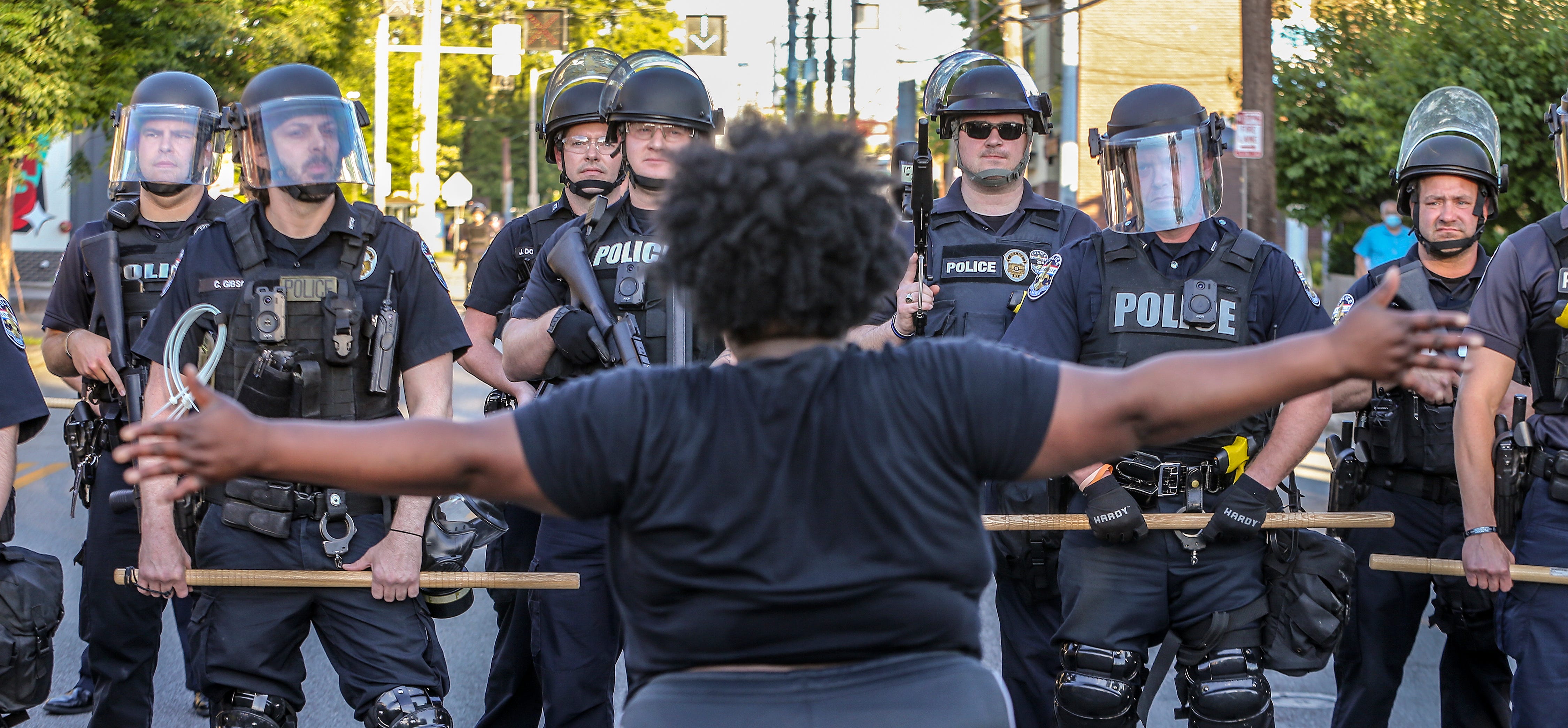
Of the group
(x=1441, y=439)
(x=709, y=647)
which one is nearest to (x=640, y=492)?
(x=709, y=647)

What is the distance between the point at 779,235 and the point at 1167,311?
224 cm

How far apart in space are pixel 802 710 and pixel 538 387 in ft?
9.68

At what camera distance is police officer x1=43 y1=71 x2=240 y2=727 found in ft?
17.8

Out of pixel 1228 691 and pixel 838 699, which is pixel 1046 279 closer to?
pixel 1228 691

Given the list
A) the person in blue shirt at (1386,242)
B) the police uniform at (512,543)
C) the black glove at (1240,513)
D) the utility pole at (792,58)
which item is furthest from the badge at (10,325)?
the utility pole at (792,58)

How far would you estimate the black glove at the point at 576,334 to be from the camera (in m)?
4.54

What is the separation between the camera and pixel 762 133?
2533 mm

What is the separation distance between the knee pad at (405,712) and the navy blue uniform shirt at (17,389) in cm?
118

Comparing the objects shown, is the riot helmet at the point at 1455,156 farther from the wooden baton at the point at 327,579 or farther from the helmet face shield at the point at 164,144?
the helmet face shield at the point at 164,144

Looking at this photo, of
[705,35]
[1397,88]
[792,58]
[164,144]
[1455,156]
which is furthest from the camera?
[792,58]

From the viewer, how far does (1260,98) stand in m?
13.2

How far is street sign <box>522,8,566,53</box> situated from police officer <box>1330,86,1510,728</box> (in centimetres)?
2603

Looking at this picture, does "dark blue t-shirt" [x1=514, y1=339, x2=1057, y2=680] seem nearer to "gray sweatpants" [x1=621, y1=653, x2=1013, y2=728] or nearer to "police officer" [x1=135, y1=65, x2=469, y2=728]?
"gray sweatpants" [x1=621, y1=653, x2=1013, y2=728]

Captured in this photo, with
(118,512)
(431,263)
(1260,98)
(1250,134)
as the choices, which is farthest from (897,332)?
(1260,98)
